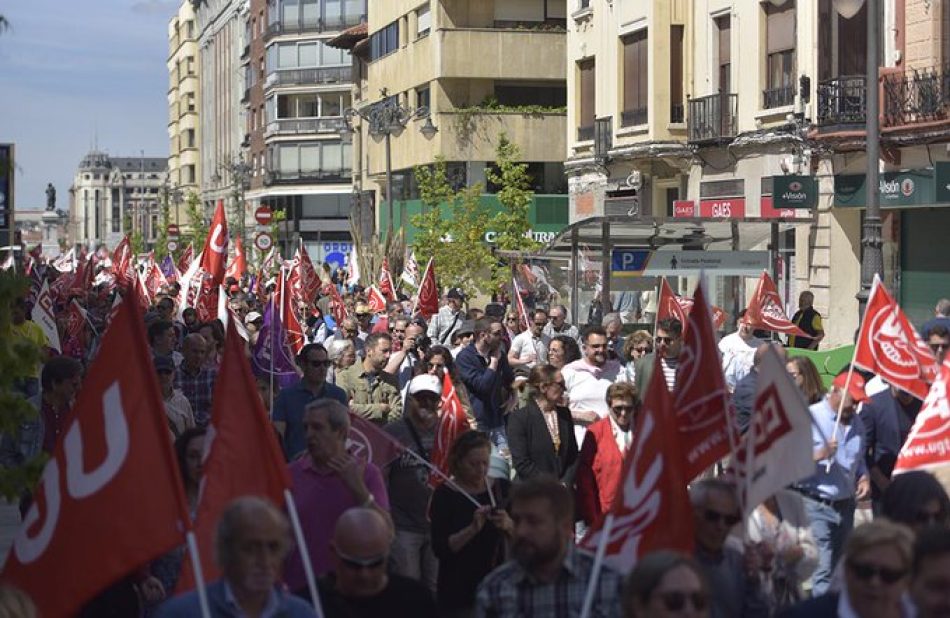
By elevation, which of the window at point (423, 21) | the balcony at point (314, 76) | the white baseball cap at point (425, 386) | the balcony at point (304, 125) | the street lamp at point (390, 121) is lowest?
the white baseball cap at point (425, 386)

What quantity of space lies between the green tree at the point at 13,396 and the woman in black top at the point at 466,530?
6.13 feet

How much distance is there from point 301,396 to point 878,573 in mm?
6119

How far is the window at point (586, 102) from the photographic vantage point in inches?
1587

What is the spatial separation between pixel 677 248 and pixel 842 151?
4491 millimetres

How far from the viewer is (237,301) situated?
2753 centimetres

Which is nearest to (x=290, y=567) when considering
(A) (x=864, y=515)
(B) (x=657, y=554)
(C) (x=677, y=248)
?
(B) (x=657, y=554)

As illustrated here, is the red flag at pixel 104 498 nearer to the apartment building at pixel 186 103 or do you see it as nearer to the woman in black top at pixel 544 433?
the woman in black top at pixel 544 433

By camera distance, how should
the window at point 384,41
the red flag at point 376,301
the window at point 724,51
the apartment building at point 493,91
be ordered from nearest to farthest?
the red flag at point 376,301 → the window at point 724,51 → the apartment building at point 493,91 → the window at point 384,41

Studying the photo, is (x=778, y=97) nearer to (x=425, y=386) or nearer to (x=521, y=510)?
(x=425, y=386)

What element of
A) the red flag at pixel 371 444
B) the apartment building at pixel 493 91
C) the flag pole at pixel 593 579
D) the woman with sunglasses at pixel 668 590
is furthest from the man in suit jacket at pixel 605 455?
the apartment building at pixel 493 91

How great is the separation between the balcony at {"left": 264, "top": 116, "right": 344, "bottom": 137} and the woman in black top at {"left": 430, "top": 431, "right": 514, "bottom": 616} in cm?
7619

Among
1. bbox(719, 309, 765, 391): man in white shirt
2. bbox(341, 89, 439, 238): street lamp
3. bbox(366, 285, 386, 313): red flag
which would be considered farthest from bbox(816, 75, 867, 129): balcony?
bbox(341, 89, 439, 238): street lamp

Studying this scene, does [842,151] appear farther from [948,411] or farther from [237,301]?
[948,411]

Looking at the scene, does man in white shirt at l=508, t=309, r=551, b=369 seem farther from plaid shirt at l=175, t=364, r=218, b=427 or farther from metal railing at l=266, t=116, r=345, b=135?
metal railing at l=266, t=116, r=345, b=135
